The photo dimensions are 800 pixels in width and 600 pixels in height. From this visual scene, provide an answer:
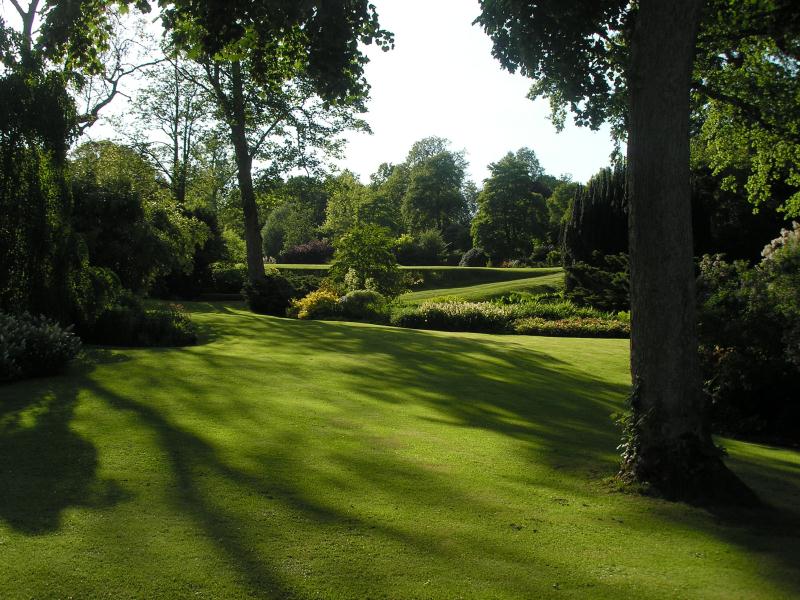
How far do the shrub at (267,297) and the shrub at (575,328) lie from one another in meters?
9.28

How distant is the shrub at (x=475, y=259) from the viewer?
55906 mm

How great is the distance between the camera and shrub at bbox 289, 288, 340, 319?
81.5ft

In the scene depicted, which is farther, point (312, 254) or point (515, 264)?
point (312, 254)

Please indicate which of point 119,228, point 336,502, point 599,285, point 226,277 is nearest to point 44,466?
point 336,502

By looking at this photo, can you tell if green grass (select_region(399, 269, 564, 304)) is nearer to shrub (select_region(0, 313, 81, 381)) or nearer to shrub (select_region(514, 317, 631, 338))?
shrub (select_region(514, 317, 631, 338))

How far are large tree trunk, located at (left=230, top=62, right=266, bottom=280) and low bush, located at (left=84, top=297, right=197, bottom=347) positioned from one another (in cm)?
1345

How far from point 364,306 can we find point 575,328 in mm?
7431

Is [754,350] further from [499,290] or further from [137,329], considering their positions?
[499,290]

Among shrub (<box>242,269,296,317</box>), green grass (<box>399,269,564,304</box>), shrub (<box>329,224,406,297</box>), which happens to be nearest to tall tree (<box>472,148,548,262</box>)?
green grass (<box>399,269,564,304</box>)

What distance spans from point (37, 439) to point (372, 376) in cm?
557

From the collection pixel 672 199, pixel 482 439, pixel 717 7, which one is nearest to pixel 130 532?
pixel 482 439

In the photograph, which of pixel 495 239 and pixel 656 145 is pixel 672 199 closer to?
pixel 656 145

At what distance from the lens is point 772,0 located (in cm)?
943

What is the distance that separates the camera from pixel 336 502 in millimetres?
5301
